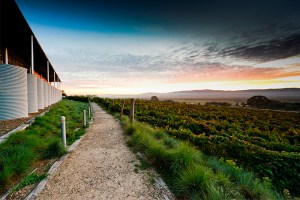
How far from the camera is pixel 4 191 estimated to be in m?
2.83

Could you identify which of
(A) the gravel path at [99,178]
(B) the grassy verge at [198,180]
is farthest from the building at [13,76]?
(B) the grassy verge at [198,180]

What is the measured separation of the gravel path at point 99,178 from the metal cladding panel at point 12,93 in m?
5.56

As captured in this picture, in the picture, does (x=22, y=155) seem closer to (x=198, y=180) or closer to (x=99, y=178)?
(x=99, y=178)

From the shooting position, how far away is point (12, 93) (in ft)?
26.2

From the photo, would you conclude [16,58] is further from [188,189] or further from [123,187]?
[188,189]

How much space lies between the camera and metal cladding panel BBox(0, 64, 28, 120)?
7688 mm

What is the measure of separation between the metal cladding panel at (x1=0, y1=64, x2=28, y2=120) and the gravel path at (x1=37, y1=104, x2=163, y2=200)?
556 cm

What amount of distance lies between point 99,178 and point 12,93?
7922mm

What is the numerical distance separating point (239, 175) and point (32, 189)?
4.35 metres

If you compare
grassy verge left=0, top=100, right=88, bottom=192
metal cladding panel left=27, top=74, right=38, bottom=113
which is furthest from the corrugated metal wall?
grassy verge left=0, top=100, right=88, bottom=192

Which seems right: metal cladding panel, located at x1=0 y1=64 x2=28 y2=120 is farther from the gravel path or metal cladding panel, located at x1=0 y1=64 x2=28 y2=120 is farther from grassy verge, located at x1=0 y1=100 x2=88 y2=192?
the gravel path

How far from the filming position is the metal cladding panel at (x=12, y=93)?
7688 mm

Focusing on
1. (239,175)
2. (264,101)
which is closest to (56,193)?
(239,175)

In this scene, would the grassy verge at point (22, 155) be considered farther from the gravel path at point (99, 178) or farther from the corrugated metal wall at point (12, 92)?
the corrugated metal wall at point (12, 92)
